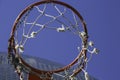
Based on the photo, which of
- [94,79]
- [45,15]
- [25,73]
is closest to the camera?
[25,73]

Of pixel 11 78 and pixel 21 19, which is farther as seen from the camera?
pixel 11 78

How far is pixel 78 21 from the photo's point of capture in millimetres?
10930

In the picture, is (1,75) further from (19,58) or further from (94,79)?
(19,58)

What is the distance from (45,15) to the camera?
1091 cm

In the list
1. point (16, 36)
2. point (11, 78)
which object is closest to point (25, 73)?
point (16, 36)

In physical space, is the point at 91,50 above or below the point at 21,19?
below

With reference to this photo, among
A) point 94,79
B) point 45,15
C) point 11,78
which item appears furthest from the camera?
point 94,79

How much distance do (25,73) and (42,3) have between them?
6.93ft

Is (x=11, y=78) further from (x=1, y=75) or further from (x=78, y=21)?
(x=78, y=21)

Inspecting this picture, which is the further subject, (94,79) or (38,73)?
(94,79)

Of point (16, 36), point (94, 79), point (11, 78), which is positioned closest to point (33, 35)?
point (16, 36)

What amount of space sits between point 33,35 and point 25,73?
42.4 inches

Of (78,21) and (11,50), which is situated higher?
(78,21)

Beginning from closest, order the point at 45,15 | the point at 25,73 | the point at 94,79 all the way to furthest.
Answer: the point at 25,73 → the point at 45,15 → the point at 94,79
